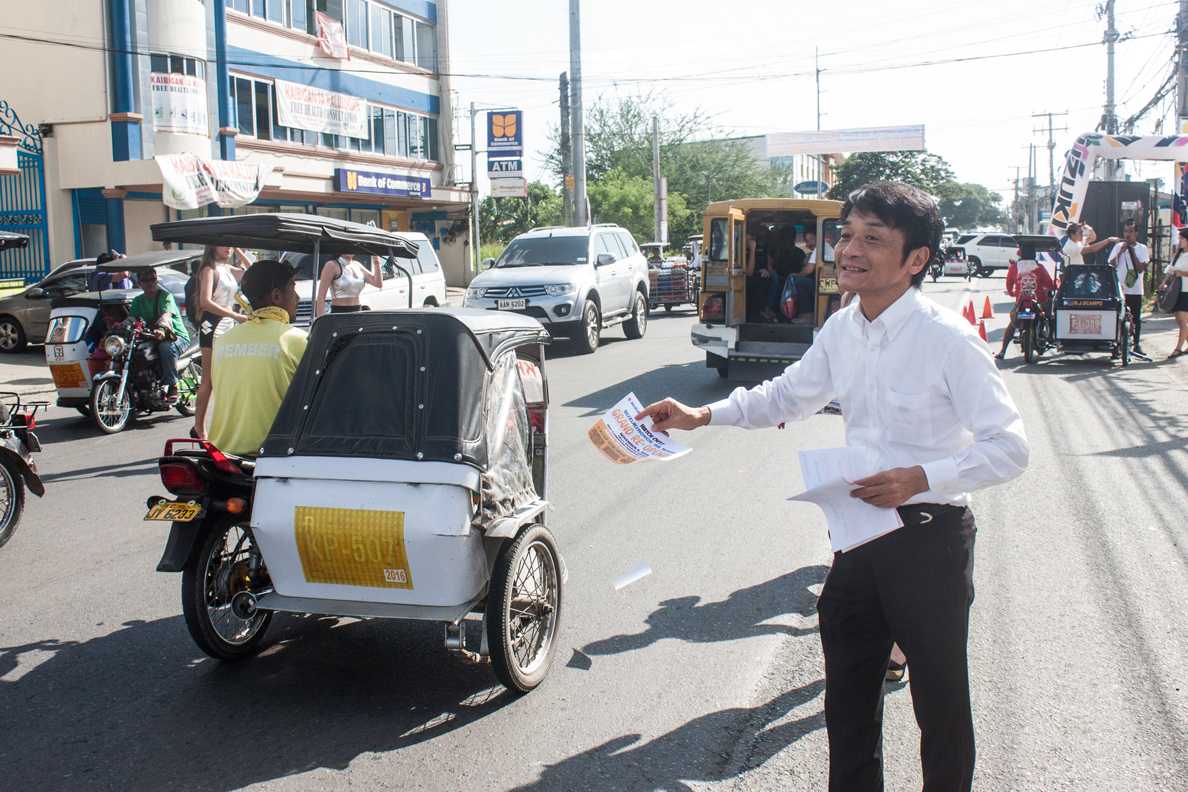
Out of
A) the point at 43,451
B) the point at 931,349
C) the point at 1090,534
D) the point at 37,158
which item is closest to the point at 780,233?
the point at 1090,534

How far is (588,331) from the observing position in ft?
51.3

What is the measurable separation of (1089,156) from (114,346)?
1741 cm

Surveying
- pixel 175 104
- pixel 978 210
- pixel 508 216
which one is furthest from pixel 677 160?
pixel 978 210

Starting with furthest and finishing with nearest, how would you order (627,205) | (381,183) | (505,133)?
(627,205)
(381,183)
(505,133)

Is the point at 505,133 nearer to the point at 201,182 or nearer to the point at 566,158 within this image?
the point at 566,158

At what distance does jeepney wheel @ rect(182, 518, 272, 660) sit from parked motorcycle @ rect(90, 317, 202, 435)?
6.13 m

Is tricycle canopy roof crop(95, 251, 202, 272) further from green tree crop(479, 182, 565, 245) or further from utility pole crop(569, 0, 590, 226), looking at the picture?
green tree crop(479, 182, 565, 245)

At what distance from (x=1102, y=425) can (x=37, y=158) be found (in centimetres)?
2101

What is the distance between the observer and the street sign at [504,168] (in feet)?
91.0

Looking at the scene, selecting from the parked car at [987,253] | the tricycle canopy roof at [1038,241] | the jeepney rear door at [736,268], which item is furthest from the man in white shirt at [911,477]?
the parked car at [987,253]

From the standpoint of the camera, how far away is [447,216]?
3656 cm

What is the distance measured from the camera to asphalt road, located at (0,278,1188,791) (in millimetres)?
3299

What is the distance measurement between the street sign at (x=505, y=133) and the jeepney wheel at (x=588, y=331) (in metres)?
13.6

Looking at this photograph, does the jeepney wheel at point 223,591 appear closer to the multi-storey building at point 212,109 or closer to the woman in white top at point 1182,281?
the woman in white top at point 1182,281
